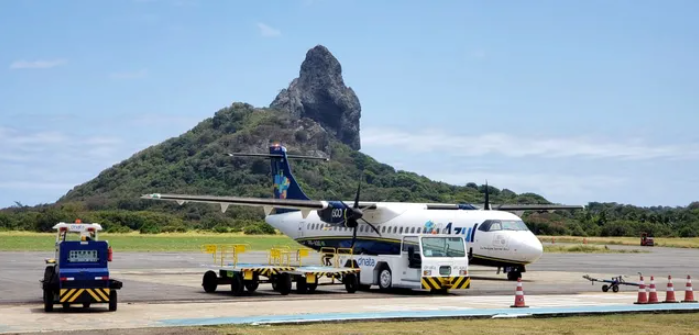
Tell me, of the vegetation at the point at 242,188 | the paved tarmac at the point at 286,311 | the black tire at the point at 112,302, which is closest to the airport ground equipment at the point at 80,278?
the black tire at the point at 112,302

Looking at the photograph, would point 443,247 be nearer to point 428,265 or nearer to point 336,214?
point 428,265

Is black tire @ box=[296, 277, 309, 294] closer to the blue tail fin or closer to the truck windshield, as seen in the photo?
the truck windshield

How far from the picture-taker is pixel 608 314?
1941 centimetres

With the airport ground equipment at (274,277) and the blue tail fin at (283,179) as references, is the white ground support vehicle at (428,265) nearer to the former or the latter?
the airport ground equipment at (274,277)

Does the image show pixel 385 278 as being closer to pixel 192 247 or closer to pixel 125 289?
pixel 125 289

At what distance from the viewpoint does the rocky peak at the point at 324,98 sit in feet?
526

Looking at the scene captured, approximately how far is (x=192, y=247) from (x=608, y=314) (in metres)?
47.1

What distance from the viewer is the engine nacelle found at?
1374 inches

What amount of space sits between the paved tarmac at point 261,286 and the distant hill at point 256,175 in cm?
4528

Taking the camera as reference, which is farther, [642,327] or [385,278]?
[385,278]

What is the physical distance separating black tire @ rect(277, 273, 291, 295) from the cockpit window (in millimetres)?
8865

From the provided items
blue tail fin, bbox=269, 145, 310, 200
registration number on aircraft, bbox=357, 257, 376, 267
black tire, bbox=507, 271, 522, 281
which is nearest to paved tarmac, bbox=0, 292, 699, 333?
registration number on aircraft, bbox=357, 257, 376, 267

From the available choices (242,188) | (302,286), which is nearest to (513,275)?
(302,286)

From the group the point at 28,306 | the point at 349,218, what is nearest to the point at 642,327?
the point at 28,306
